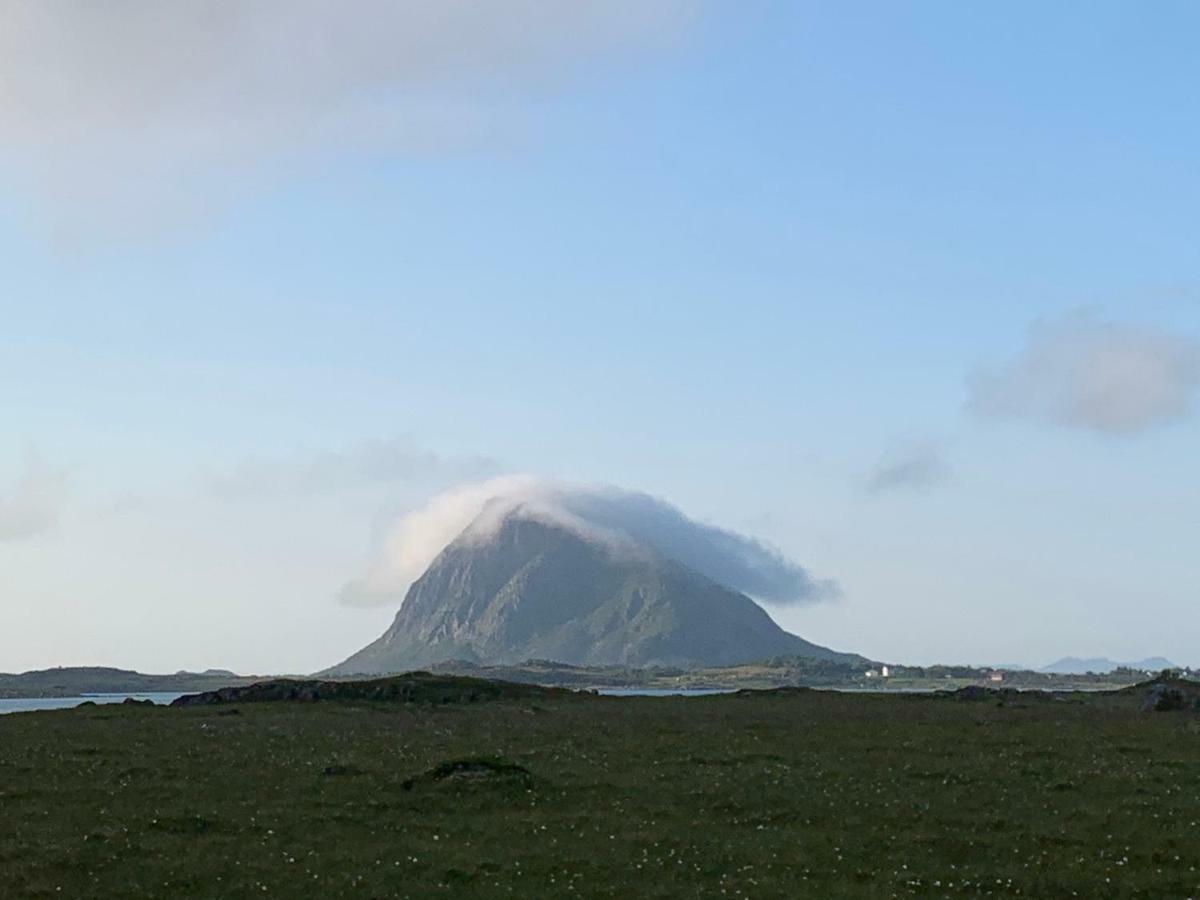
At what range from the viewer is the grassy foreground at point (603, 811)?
28.0 meters

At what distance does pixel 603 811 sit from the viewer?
3622 cm

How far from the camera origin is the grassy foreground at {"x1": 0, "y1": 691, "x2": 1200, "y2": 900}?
1102 inches

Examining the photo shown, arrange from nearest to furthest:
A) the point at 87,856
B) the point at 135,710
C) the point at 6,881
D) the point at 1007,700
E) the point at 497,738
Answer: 1. the point at 6,881
2. the point at 87,856
3. the point at 497,738
4. the point at 135,710
5. the point at 1007,700

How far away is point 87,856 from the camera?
99.5ft

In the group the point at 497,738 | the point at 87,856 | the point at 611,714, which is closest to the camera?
the point at 87,856

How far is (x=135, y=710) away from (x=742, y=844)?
5726 centimetres

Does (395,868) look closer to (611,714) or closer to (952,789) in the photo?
(952,789)

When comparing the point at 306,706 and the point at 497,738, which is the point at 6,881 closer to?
the point at 497,738

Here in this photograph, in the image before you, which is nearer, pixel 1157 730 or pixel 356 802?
pixel 356 802

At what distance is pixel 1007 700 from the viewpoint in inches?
3691

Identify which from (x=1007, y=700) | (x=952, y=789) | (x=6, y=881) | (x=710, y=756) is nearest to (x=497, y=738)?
(x=710, y=756)

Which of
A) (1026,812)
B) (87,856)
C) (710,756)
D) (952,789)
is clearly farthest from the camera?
(710,756)

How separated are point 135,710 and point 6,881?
175 ft

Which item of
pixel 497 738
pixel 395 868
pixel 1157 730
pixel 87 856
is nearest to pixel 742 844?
pixel 395 868
